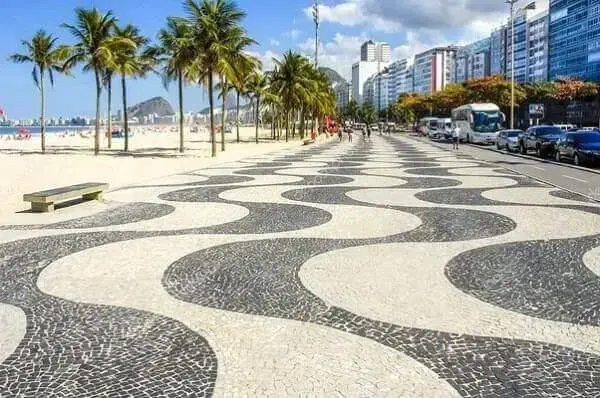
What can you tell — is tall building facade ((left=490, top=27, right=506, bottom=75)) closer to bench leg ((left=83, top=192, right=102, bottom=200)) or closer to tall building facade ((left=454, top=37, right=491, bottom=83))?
tall building facade ((left=454, top=37, right=491, bottom=83))

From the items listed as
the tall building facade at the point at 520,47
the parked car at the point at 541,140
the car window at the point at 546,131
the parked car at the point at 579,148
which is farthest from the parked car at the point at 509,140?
the tall building facade at the point at 520,47

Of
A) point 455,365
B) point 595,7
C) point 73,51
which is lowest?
point 455,365

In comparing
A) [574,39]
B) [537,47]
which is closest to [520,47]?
[537,47]

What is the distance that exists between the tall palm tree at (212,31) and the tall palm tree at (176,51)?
0.43 meters

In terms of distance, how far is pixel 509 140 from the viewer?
37656mm

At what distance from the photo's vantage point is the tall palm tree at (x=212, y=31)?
2811cm

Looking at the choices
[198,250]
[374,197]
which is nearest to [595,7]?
[374,197]

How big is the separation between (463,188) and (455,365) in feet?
39.3

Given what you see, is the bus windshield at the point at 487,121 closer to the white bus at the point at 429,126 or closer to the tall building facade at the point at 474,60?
the white bus at the point at 429,126

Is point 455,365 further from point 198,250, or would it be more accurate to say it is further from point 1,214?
point 1,214

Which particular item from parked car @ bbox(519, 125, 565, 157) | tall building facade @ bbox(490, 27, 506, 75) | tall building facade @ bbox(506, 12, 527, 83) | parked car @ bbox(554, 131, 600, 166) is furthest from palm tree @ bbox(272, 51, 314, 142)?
tall building facade @ bbox(490, 27, 506, 75)

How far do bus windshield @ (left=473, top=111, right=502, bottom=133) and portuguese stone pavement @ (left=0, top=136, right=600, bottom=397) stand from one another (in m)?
38.3

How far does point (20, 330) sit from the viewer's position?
17.0 feet

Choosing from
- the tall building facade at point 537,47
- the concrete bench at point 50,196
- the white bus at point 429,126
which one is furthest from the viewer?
the tall building facade at point 537,47
